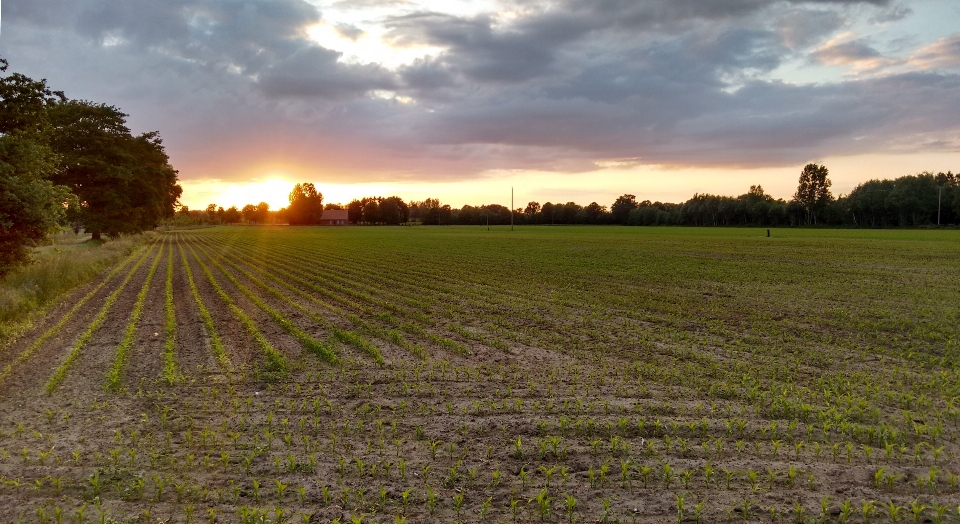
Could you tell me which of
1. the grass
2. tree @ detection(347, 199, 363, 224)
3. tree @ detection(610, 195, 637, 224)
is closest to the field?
the grass

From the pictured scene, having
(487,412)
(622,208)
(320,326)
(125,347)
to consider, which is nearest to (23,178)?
(125,347)

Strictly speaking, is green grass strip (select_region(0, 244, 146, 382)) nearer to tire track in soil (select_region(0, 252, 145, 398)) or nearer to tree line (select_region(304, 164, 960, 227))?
tire track in soil (select_region(0, 252, 145, 398))

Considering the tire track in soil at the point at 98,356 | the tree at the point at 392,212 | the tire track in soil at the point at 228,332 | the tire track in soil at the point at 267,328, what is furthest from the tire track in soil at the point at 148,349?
the tree at the point at 392,212

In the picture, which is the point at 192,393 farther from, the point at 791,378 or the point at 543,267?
the point at 543,267

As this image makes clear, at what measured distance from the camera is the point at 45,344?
13219 millimetres

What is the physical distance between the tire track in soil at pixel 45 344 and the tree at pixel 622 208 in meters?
134

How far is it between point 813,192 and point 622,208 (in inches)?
1809

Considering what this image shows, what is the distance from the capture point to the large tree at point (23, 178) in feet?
55.1

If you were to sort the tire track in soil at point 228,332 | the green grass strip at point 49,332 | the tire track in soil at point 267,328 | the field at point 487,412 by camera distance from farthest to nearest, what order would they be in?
the tire track in soil at point 267,328
the tire track in soil at point 228,332
the green grass strip at point 49,332
the field at point 487,412

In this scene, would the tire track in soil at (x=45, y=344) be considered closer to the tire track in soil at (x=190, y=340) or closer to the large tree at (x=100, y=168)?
the tire track in soil at (x=190, y=340)

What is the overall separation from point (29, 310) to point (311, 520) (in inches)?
660

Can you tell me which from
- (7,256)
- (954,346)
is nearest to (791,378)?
(954,346)

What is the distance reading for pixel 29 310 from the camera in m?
17.2

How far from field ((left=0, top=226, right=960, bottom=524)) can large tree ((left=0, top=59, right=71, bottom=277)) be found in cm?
257
